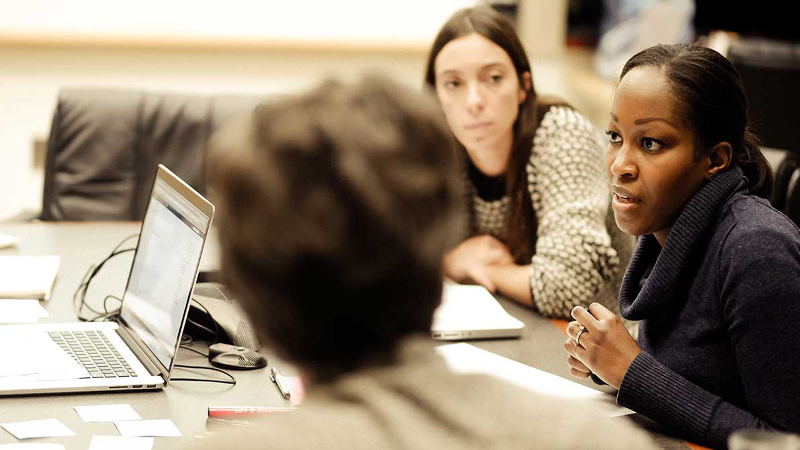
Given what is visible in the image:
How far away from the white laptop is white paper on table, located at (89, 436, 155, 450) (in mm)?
596

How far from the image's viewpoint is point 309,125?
2.46 feet

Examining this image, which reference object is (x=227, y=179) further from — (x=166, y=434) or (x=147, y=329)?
(x=147, y=329)

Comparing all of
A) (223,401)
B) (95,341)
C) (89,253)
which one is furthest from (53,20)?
(223,401)

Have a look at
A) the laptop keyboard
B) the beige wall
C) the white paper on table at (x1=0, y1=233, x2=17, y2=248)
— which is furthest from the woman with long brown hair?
the beige wall

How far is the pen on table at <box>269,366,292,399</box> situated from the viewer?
5.04ft

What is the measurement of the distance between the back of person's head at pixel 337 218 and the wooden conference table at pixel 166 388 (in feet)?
0.29

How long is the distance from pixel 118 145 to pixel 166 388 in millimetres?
1684

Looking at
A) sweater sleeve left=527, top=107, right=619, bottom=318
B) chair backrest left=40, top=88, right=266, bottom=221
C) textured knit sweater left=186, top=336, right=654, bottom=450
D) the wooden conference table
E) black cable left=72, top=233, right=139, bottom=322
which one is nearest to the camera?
textured knit sweater left=186, top=336, right=654, bottom=450

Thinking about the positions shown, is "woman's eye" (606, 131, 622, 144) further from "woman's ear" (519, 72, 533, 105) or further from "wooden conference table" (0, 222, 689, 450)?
"woman's ear" (519, 72, 533, 105)

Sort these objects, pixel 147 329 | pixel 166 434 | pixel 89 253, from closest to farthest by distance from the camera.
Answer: pixel 166 434 → pixel 147 329 → pixel 89 253

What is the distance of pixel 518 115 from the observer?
237 centimetres

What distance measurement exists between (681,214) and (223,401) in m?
0.78

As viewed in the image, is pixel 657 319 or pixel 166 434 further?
pixel 657 319

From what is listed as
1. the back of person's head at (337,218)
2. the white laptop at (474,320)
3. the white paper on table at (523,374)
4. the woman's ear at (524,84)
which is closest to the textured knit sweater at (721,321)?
the white paper on table at (523,374)
